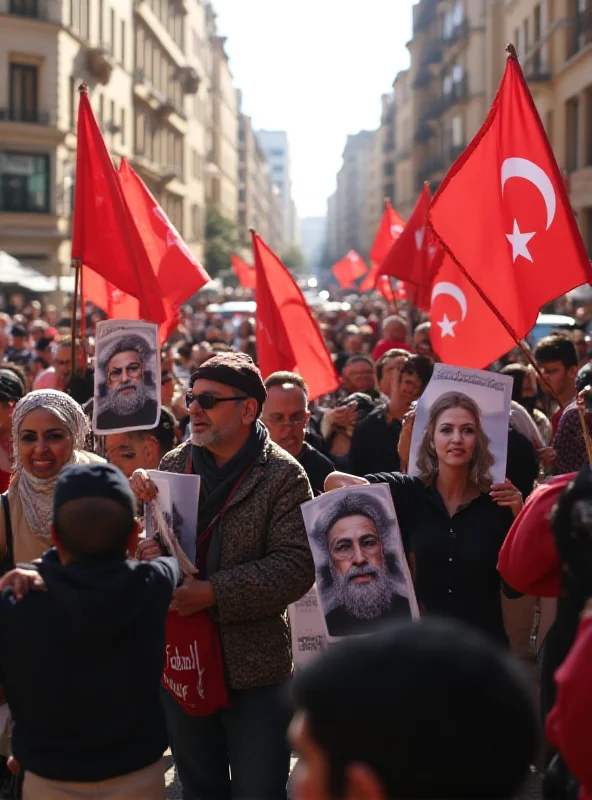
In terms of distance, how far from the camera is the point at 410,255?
35.4 ft

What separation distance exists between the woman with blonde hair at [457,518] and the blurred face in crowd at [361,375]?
13.7 ft

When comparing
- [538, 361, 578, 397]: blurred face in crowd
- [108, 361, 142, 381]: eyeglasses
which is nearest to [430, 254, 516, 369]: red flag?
[538, 361, 578, 397]: blurred face in crowd

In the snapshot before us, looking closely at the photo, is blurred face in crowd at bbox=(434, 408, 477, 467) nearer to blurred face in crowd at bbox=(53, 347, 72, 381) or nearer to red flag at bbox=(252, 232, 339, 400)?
red flag at bbox=(252, 232, 339, 400)

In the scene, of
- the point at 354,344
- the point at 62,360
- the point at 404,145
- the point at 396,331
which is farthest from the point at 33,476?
the point at 404,145

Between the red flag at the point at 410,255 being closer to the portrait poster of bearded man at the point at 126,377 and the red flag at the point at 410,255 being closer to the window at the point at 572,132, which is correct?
the portrait poster of bearded man at the point at 126,377

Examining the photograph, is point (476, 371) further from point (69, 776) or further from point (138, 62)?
point (138, 62)

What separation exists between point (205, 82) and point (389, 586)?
2930 inches

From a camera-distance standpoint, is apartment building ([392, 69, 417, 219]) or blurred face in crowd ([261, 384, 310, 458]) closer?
blurred face in crowd ([261, 384, 310, 458])

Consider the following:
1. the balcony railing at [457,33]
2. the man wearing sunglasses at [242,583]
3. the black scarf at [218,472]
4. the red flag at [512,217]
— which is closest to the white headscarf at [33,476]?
the man wearing sunglasses at [242,583]

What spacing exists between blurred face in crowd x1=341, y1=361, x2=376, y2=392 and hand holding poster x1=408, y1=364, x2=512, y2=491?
404 cm

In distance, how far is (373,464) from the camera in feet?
20.9

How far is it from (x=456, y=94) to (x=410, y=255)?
1950 inches

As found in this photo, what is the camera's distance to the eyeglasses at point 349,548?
3.70 m

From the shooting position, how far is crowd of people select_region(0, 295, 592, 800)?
5.28 ft
